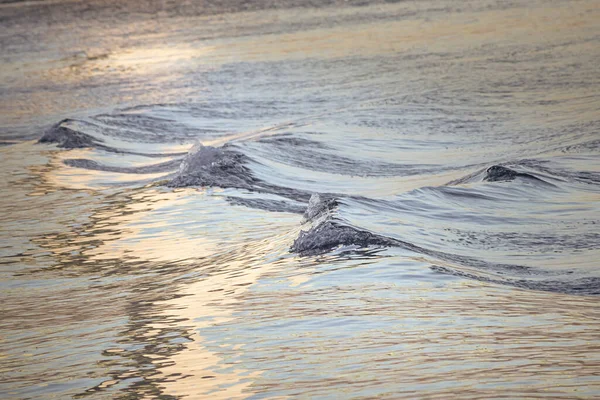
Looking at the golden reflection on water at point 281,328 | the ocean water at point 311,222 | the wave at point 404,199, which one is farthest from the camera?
the wave at point 404,199

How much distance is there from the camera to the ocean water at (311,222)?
332 centimetres

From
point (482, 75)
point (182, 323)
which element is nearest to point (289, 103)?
point (482, 75)

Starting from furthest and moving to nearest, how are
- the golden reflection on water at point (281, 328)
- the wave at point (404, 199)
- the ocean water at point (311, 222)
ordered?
1. the wave at point (404, 199)
2. the ocean water at point (311, 222)
3. the golden reflection on water at point (281, 328)

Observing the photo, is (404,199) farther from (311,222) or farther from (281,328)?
(281,328)

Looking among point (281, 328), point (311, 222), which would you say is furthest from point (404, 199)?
point (281, 328)

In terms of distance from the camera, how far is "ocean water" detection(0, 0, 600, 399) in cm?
332

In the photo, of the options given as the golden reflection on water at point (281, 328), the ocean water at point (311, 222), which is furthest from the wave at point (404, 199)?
the golden reflection on water at point (281, 328)

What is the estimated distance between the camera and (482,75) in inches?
433

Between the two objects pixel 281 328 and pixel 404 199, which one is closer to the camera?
pixel 281 328

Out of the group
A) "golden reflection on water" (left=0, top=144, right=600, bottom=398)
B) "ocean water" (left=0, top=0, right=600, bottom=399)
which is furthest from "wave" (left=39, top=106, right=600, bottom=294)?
"golden reflection on water" (left=0, top=144, right=600, bottom=398)

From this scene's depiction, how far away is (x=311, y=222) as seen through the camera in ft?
16.8

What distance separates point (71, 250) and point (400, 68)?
22.9ft

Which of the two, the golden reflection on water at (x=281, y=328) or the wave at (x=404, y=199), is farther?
the wave at (x=404, y=199)

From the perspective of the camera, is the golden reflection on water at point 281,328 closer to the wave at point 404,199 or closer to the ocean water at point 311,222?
the ocean water at point 311,222
